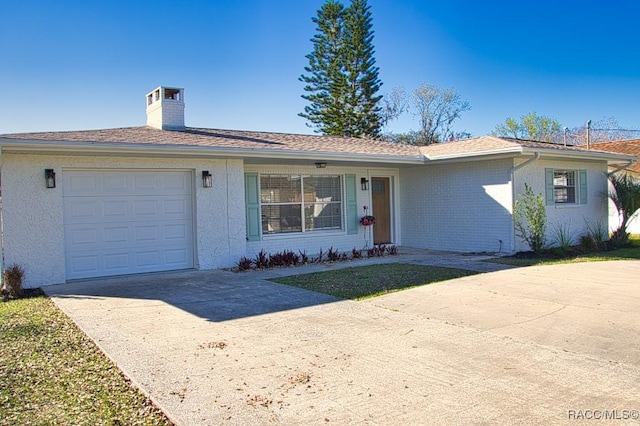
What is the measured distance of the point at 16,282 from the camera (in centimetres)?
848

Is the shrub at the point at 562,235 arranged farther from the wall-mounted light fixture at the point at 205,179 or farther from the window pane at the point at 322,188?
the wall-mounted light fixture at the point at 205,179

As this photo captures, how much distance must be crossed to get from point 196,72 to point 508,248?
36.7 feet

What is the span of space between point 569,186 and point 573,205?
567mm

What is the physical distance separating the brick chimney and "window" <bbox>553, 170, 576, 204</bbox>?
32.9 feet

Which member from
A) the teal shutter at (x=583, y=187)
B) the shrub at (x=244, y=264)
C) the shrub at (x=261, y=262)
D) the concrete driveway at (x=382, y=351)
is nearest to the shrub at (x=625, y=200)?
the teal shutter at (x=583, y=187)

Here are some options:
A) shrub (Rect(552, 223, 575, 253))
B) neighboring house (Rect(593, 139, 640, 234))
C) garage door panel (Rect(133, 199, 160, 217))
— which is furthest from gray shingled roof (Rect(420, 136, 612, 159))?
garage door panel (Rect(133, 199, 160, 217))

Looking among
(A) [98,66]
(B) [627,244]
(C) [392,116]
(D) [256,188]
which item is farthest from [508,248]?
(C) [392,116]

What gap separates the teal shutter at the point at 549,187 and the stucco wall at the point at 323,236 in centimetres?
416

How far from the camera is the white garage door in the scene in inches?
386

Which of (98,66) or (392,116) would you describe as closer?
(98,66)

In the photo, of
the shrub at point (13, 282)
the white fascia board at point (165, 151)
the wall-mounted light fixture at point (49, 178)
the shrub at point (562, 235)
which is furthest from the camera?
the shrub at point (562, 235)

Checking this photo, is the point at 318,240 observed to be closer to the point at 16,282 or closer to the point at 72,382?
the point at 16,282

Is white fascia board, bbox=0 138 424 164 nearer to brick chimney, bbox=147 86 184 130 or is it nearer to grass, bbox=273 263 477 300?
brick chimney, bbox=147 86 184 130

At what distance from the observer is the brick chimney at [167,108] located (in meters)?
12.8
